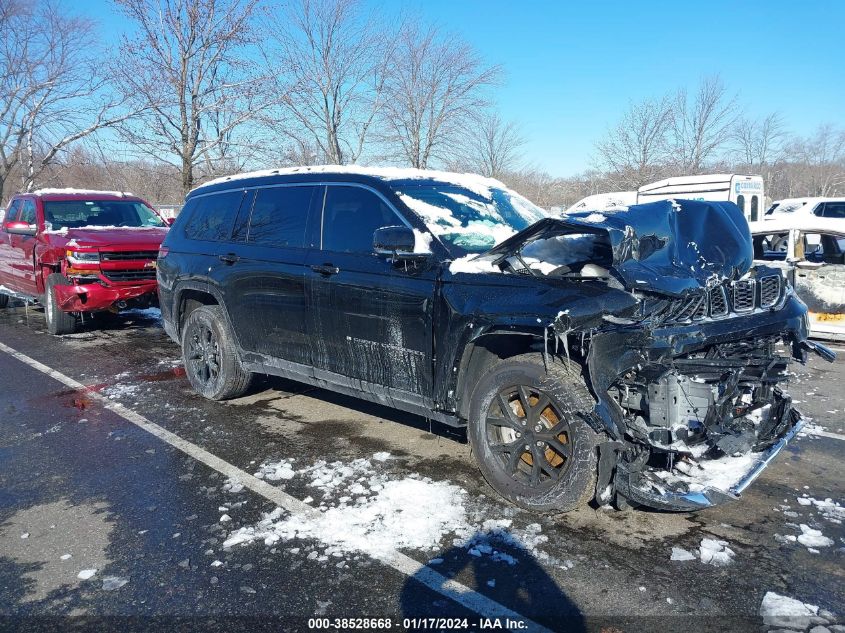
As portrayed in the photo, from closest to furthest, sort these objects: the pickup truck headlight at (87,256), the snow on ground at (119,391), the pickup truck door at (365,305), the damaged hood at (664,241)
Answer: the damaged hood at (664,241)
the pickup truck door at (365,305)
the snow on ground at (119,391)
the pickup truck headlight at (87,256)

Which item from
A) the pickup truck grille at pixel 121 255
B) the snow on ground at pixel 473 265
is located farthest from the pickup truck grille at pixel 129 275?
the snow on ground at pixel 473 265

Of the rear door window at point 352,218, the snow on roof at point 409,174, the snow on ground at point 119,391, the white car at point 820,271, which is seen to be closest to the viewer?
the rear door window at point 352,218

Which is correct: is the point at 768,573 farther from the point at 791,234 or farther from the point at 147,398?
the point at 791,234

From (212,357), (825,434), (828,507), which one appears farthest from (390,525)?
(825,434)

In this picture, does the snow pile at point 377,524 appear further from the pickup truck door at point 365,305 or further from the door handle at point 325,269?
the door handle at point 325,269

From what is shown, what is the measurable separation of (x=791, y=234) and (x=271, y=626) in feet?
29.1

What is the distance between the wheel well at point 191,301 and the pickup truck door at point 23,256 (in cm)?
504

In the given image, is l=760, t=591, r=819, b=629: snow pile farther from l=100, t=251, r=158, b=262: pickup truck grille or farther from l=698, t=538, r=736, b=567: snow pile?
l=100, t=251, r=158, b=262: pickup truck grille

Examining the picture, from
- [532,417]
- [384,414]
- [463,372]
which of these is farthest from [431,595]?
[384,414]

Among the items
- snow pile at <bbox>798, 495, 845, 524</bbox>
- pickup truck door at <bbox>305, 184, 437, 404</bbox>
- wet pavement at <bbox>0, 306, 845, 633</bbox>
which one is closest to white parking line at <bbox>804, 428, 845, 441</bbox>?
wet pavement at <bbox>0, 306, 845, 633</bbox>

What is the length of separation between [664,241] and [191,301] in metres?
4.45

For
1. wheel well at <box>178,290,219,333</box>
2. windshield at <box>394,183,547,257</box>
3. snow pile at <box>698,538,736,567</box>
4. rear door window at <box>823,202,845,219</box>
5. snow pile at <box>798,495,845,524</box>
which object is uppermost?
rear door window at <box>823,202,845,219</box>

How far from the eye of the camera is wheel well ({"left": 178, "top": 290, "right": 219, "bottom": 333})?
20.2 ft

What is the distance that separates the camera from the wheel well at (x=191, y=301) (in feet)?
20.2
